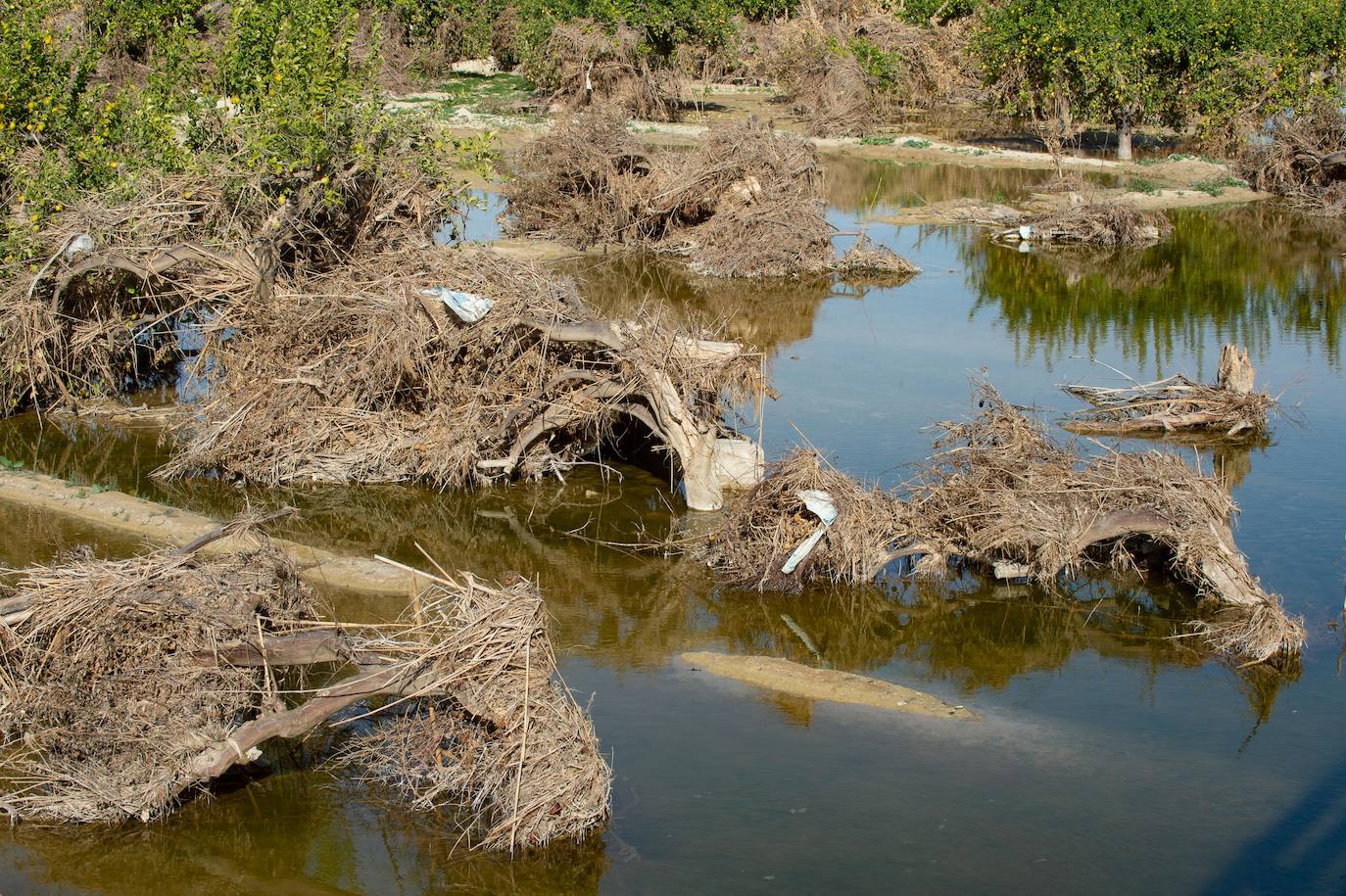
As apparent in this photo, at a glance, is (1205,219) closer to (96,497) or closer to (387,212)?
(387,212)

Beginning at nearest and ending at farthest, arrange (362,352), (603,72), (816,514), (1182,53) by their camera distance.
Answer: (816,514) < (362,352) < (1182,53) < (603,72)

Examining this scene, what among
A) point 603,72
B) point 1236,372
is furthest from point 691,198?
point 603,72

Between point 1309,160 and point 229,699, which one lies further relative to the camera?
point 1309,160

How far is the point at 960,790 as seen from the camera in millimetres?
8758

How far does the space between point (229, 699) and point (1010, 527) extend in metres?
6.41

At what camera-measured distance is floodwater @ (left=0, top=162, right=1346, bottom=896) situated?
7.94m

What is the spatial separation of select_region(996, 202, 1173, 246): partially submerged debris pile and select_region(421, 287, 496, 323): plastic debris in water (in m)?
14.8

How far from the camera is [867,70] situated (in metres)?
37.8

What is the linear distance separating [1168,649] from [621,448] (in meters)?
6.32

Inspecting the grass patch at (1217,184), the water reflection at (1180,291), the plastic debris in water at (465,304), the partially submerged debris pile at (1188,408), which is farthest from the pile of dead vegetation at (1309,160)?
the plastic debris in water at (465,304)

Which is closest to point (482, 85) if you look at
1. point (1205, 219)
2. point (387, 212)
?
point (1205, 219)

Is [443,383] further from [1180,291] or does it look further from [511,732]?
[1180,291]

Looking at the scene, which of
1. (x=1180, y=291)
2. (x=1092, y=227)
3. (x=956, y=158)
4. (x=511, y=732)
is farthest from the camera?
(x=956, y=158)

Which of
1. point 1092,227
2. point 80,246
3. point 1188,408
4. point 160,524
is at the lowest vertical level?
point 160,524
